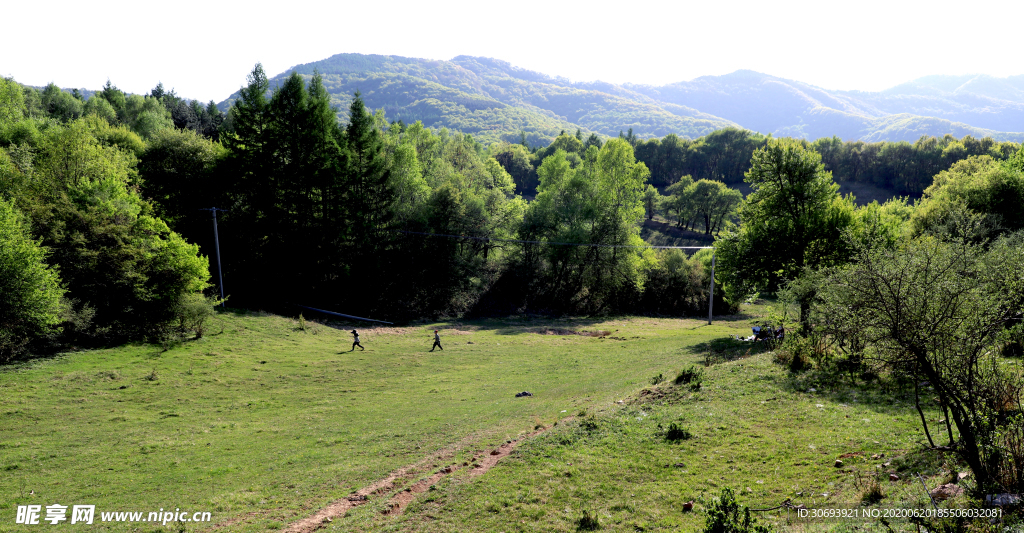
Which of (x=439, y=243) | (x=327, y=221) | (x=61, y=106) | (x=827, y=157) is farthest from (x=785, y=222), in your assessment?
(x=827, y=157)

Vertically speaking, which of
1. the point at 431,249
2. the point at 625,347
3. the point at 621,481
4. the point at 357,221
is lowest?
the point at 625,347

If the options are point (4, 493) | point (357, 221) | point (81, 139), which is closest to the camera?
point (4, 493)

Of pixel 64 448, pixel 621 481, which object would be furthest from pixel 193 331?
pixel 621 481

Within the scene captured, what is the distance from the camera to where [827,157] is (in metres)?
126

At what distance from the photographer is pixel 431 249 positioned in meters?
51.2

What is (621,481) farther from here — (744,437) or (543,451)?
(744,437)

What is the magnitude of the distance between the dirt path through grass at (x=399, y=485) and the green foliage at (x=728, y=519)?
24.7ft

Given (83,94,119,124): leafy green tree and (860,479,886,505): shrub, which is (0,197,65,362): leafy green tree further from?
(83,94,119,124): leafy green tree

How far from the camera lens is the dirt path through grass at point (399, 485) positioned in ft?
36.5

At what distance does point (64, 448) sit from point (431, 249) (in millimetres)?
36511

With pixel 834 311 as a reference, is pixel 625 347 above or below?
below

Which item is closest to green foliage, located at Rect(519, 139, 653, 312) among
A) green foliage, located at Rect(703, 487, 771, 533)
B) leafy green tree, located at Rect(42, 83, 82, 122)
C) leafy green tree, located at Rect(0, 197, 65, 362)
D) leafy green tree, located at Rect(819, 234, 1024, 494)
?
leafy green tree, located at Rect(0, 197, 65, 362)

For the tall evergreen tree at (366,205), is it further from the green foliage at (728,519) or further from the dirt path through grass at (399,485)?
the green foliage at (728,519)

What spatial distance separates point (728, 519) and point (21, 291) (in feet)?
112
